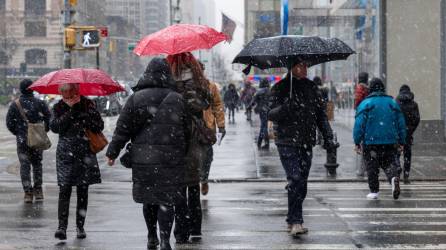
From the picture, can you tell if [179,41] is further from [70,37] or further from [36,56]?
[36,56]

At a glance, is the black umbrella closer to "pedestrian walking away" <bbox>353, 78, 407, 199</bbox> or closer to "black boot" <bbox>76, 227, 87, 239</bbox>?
"black boot" <bbox>76, 227, 87, 239</bbox>

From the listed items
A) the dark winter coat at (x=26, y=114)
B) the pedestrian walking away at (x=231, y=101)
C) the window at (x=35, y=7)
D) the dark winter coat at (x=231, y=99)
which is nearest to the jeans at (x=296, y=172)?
the dark winter coat at (x=26, y=114)

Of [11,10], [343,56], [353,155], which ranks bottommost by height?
[353,155]

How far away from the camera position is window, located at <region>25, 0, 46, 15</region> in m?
106

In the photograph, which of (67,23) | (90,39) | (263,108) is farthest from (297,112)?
(67,23)

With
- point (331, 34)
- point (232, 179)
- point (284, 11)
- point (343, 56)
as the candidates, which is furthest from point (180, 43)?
point (331, 34)

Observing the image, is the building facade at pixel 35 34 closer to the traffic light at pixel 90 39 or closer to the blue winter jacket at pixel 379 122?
the traffic light at pixel 90 39

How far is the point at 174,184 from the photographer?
26.0 feet

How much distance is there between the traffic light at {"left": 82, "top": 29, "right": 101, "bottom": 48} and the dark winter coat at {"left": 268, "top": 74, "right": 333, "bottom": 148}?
45.9 ft

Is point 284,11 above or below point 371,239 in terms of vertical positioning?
above

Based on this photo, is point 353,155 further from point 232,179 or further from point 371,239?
point 371,239

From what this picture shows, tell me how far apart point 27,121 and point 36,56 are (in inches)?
3691

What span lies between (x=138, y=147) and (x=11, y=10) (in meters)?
99.9

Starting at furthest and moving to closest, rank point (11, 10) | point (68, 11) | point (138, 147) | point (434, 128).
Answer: point (11, 10) → point (434, 128) → point (68, 11) → point (138, 147)
